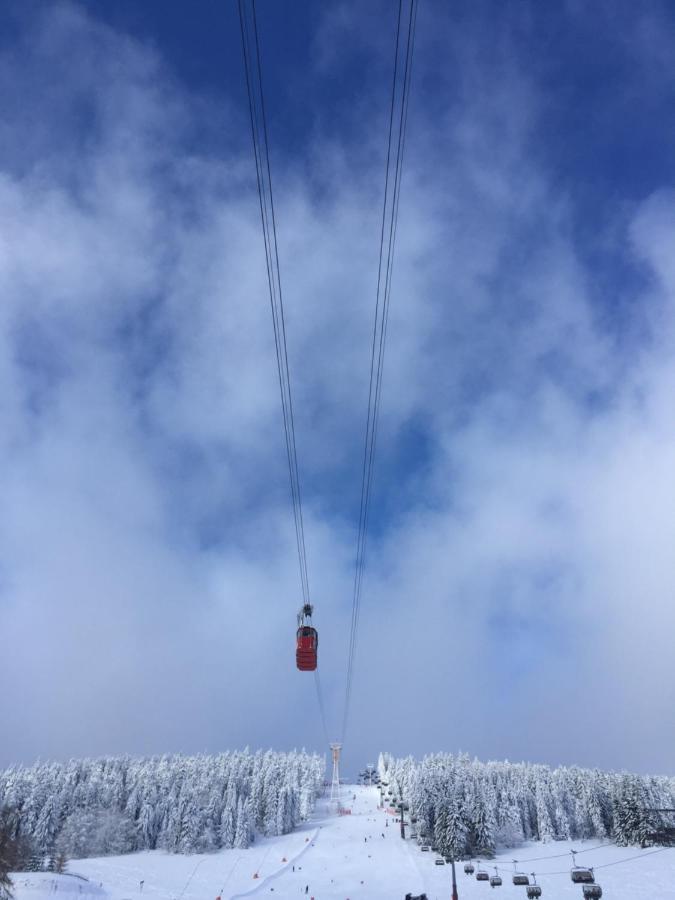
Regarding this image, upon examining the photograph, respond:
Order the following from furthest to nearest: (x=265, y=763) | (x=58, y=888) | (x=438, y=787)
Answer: (x=265, y=763) → (x=438, y=787) → (x=58, y=888)

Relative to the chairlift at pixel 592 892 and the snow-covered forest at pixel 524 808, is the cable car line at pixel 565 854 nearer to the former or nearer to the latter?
the snow-covered forest at pixel 524 808

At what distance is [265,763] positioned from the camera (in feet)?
514

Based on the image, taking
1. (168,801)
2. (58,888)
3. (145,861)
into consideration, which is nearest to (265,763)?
(168,801)

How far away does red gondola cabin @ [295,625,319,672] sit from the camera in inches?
1247

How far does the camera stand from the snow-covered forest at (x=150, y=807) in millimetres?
96812

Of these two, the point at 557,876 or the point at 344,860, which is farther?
the point at 344,860

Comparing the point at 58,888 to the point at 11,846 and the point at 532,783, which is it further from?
the point at 532,783

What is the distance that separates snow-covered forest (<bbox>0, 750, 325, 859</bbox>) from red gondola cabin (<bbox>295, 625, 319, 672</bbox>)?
261 ft

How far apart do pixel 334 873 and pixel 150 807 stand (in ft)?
142

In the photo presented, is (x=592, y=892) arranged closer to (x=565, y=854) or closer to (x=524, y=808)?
(x=565, y=854)

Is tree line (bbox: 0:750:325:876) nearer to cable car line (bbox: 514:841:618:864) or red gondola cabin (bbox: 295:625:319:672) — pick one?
cable car line (bbox: 514:841:618:864)

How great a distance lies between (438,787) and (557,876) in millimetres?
24625

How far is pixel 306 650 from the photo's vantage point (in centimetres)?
3180

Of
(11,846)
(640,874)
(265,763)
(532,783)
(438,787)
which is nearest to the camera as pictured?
(11,846)
